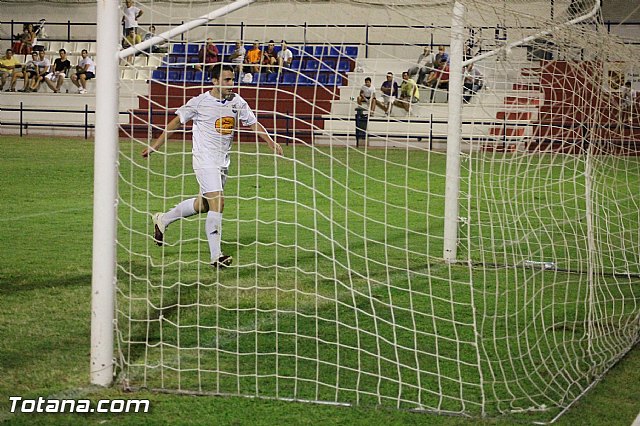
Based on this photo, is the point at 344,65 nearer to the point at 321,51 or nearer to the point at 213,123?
the point at 321,51

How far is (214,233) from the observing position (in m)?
9.43

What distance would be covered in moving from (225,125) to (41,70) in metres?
23.0

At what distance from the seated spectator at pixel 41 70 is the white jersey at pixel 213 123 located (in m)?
22.5

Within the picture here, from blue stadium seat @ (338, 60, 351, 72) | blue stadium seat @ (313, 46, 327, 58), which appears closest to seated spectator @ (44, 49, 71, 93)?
blue stadium seat @ (313, 46, 327, 58)

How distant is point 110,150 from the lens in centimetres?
577

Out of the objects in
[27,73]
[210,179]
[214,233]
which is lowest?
[214,233]

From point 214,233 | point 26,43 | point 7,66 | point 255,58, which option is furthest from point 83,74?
point 214,233

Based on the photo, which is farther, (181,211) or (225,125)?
(181,211)

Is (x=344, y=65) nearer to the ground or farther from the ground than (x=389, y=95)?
farther from the ground

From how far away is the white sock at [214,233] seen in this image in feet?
30.9

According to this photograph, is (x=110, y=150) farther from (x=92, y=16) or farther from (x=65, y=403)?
(x=92, y=16)

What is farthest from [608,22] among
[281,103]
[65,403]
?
[65,403]

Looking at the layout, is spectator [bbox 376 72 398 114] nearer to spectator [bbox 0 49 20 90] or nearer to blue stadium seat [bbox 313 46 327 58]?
blue stadium seat [bbox 313 46 327 58]

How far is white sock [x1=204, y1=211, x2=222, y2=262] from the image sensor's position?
941 cm
